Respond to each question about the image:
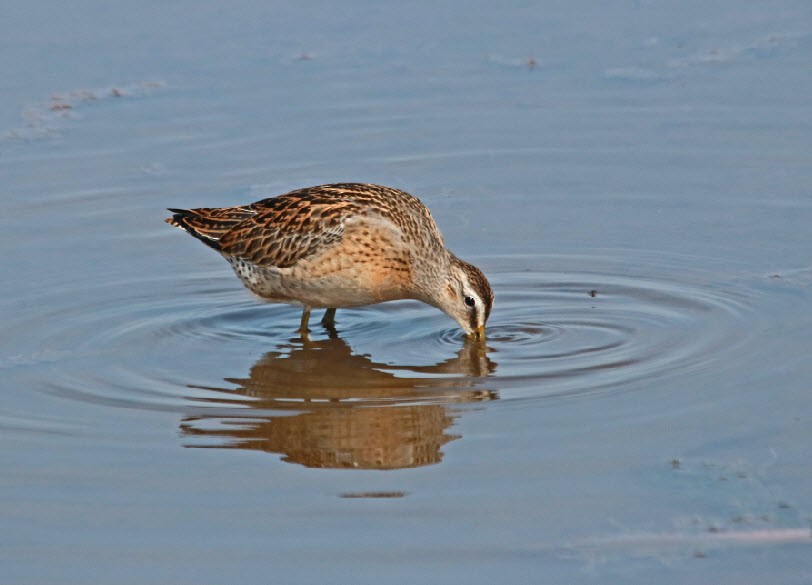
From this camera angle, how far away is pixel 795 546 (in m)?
5.27

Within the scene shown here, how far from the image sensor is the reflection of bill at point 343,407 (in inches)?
259

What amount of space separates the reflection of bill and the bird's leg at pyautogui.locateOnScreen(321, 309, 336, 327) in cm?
52

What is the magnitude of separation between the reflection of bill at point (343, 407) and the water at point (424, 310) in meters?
0.03

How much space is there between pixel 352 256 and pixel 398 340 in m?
0.55

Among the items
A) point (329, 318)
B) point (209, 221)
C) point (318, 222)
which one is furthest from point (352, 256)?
point (209, 221)

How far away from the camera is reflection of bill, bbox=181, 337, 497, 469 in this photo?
259 inches

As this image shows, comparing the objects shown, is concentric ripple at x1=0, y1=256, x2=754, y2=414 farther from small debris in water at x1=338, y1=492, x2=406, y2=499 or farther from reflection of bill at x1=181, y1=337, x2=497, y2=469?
small debris in water at x1=338, y1=492, x2=406, y2=499

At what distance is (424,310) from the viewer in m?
9.20

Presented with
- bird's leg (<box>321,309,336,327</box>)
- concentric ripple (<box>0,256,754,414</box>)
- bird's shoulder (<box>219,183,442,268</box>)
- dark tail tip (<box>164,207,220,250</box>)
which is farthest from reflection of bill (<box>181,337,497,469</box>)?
dark tail tip (<box>164,207,220,250</box>)

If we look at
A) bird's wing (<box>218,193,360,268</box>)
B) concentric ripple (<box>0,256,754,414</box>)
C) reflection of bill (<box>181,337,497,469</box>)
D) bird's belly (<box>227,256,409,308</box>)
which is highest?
bird's wing (<box>218,193,360,268</box>)

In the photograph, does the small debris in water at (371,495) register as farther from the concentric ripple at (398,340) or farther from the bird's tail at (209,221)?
the bird's tail at (209,221)

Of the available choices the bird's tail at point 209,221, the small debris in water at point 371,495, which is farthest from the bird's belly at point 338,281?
the small debris in water at point 371,495

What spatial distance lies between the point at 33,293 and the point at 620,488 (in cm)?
433

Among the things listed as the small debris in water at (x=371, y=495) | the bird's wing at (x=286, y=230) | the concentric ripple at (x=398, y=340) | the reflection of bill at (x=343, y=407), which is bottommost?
the small debris in water at (x=371, y=495)
